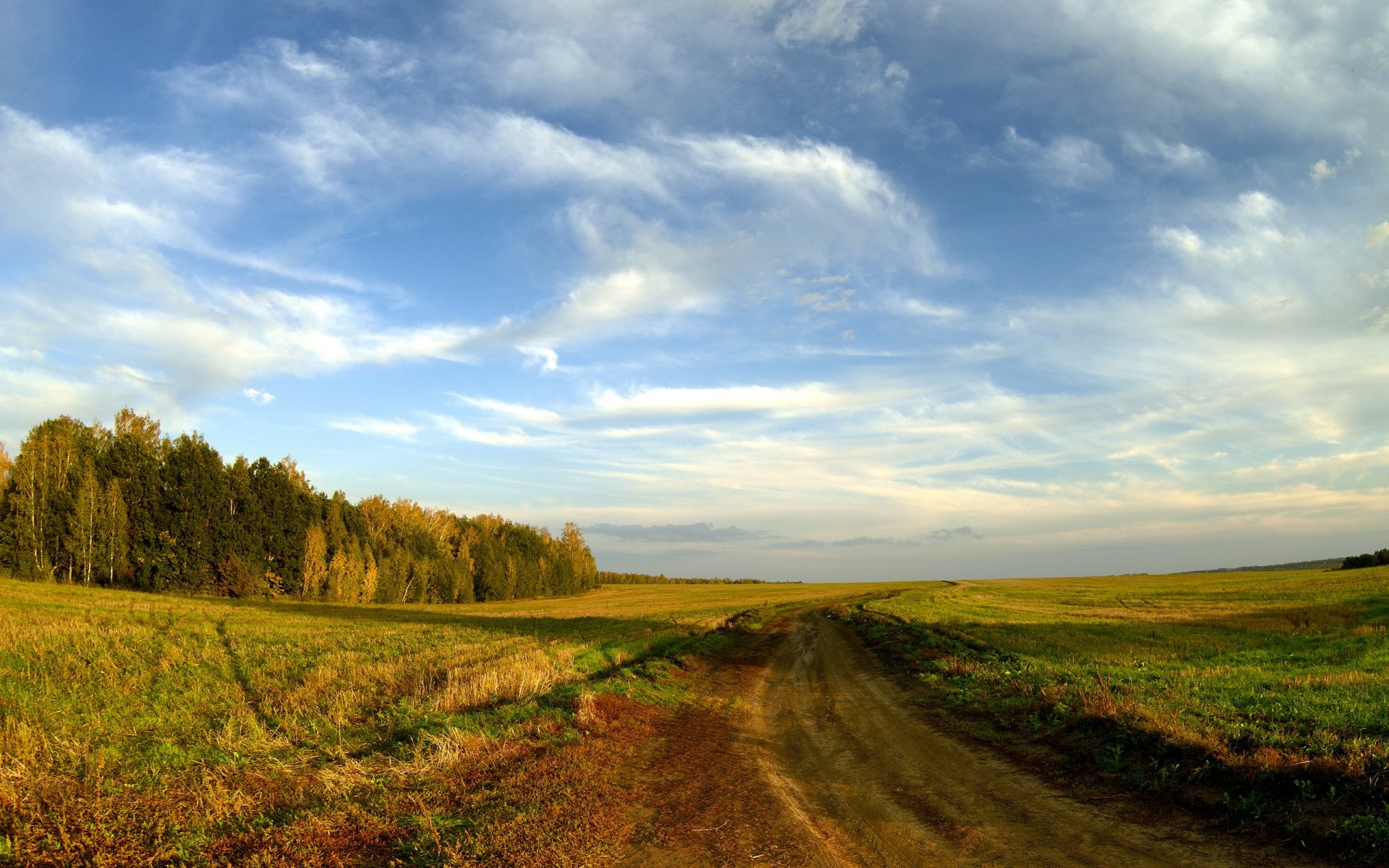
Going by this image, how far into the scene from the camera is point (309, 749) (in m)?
10.3

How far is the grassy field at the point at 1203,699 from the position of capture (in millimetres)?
7684

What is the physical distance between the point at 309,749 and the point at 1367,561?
4501 inches

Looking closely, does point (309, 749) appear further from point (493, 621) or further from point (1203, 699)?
point (493, 621)

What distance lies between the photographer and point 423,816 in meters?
7.64

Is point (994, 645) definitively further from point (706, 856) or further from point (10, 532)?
point (10, 532)

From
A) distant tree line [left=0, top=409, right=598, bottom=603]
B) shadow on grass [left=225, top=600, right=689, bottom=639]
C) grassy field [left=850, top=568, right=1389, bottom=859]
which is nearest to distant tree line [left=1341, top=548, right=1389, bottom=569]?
grassy field [left=850, top=568, right=1389, bottom=859]

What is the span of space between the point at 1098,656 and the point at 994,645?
351cm

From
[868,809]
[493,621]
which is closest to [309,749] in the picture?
[868,809]

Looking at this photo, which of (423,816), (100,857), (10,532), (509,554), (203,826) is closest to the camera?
(100,857)

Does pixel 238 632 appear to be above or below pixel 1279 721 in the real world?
below

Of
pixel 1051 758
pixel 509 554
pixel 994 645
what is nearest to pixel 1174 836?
pixel 1051 758

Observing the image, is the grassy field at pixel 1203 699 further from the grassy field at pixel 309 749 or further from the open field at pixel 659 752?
the grassy field at pixel 309 749

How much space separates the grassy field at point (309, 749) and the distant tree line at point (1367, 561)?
98.5m

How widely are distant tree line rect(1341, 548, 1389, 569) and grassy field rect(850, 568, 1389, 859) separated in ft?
209
